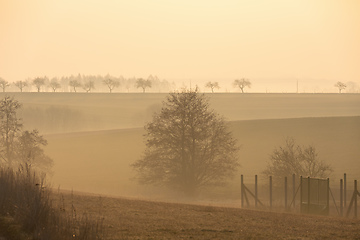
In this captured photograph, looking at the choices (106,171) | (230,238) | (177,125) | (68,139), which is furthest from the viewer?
(68,139)

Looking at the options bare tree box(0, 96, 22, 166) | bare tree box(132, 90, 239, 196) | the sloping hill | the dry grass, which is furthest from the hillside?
the dry grass

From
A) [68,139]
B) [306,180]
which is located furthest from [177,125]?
[68,139]

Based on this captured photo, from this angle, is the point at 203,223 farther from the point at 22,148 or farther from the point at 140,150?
the point at 140,150

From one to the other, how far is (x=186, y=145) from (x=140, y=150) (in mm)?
37212

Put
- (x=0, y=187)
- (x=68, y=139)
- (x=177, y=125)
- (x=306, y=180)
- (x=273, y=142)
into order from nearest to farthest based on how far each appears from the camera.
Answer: (x=0, y=187) < (x=306, y=180) < (x=177, y=125) < (x=273, y=142) < (x=68, y=139)

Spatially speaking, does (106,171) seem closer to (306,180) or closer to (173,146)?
(173,146)

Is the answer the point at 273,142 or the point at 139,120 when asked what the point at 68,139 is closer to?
the point at 273,142

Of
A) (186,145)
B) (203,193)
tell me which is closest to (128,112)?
(203,193)

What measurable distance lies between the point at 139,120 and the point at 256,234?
144684 mm

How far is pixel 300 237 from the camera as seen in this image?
20.4 metres

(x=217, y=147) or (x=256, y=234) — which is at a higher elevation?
(x=217, y=147)

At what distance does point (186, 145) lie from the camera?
154ft

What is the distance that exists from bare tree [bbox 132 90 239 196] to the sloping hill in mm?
4854

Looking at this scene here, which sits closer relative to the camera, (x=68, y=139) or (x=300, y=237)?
(x=300, y=237)
